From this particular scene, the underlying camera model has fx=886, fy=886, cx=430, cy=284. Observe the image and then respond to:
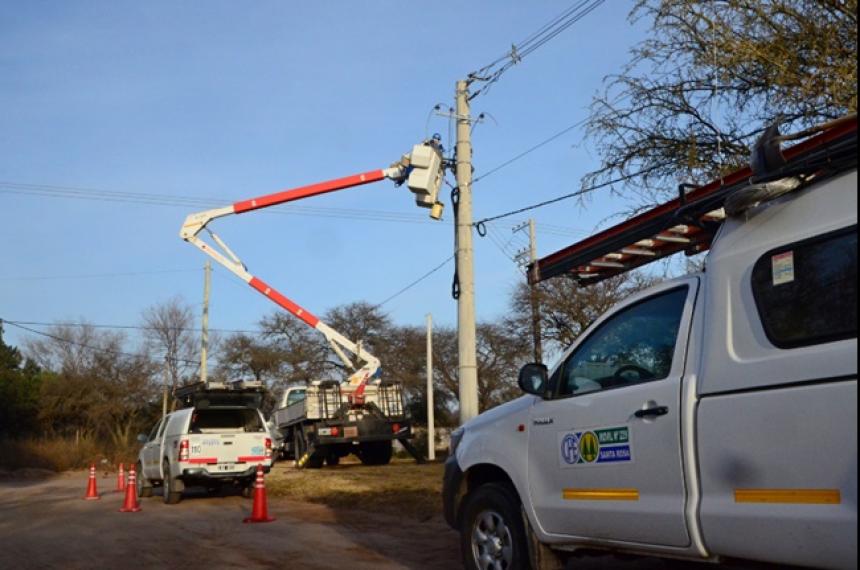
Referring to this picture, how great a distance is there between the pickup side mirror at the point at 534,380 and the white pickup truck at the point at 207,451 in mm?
11308

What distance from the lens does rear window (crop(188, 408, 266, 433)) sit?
1688 centimetres

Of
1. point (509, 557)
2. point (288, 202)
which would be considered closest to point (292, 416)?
point (288, 202)

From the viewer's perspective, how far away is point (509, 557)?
6219 mm

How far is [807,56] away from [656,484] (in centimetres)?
729

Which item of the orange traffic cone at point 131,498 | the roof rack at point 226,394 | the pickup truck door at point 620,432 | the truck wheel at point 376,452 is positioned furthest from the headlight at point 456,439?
the truck wheel at point 376,452

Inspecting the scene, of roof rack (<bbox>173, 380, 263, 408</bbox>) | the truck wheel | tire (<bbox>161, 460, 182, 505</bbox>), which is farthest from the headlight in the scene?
the truck wheel

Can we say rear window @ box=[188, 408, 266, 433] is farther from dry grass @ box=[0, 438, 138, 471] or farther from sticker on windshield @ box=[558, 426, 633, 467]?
dry grass @ box=[0, 438, 138, 471]

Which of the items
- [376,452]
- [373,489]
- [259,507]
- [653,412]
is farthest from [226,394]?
[653,412]

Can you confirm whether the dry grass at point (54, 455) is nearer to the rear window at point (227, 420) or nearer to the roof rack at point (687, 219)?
the rear window at point (227, 420)

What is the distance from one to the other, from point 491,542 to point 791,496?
2689 millimetres

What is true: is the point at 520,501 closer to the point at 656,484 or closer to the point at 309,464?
the point at 656,484

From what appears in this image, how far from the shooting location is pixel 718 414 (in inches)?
182

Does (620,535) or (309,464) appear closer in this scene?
(620,535)

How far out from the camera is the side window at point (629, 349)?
17.4ft
